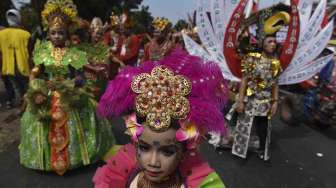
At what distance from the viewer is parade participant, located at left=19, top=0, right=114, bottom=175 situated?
3.97 metres

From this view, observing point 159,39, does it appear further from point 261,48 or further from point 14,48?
point 261,48

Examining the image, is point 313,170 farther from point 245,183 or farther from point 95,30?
point 95,30

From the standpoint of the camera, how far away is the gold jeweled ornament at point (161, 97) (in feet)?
5.91

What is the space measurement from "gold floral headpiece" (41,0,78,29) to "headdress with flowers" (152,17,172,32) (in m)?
3.64

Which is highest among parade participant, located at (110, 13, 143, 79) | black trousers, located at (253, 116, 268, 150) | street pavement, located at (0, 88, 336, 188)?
parade participant, located at (110, 13, 143, 79)

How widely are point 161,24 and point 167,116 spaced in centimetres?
606

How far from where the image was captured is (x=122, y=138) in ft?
18.4

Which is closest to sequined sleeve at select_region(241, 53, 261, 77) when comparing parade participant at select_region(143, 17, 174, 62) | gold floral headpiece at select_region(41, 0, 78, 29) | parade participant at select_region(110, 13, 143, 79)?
gold floral headpiece at select_region(41, 0, 78, 29)

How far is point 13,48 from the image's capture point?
673cm

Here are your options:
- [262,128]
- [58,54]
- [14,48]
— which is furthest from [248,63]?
[14,48]

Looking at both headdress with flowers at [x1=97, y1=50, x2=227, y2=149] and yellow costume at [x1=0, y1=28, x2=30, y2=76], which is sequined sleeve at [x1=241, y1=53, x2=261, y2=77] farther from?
yellow costume at [x1=0, y1=28, x2=30, y2=76]

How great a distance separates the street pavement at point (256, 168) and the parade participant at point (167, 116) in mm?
2271

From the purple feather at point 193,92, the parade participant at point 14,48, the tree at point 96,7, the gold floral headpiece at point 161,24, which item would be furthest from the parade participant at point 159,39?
the tree at point 96,7

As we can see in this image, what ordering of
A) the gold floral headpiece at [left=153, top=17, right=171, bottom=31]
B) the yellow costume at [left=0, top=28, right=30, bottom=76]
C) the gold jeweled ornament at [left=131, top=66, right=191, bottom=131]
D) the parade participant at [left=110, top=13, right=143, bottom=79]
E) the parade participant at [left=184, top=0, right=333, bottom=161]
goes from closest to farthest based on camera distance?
the gold jeweled ornament at [left=131, top=66, right=191, bottom=131] → the parade participant at [left=184, top=0, right=333, bottom=161] → the yellow costume at [left=0, top=28, right=30, bottom=76] → the gold floral headpiece at [left=153, top=17, right=171, bottom=31] → the parade participant at [left=110, top=13, right=143, bottom=79]
